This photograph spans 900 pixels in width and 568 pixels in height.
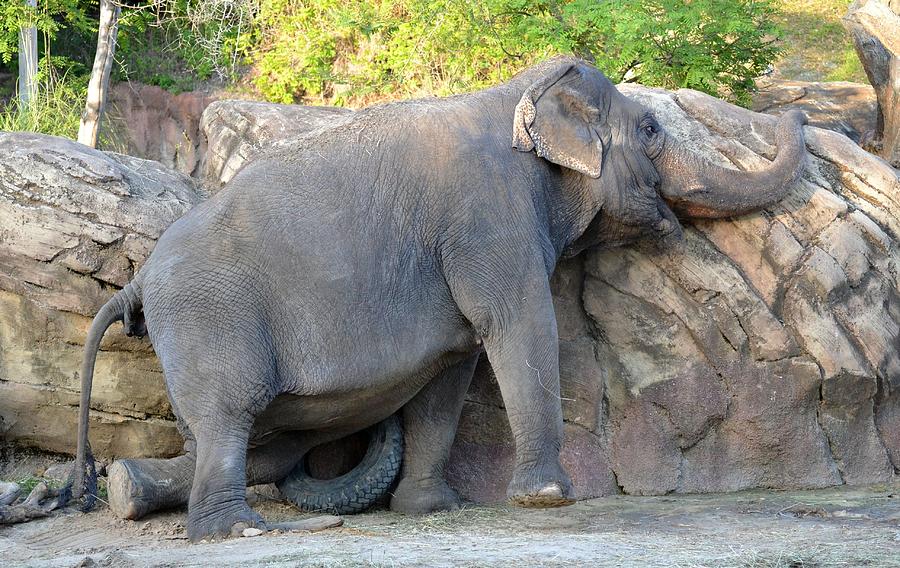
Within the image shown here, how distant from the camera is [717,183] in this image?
7.45 m

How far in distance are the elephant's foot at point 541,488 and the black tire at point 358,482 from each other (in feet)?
3.63

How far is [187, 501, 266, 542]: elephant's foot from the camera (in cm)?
618

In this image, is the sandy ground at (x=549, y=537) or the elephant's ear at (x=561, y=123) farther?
the elephant's ear at (x=561, y=123)

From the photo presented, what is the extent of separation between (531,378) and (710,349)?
1.59 meters

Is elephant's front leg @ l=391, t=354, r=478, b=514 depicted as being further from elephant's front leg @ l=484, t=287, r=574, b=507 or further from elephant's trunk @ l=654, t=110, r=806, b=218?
elephant's trunk @ l=654, t=110, r=806, b=218

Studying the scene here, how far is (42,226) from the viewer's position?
746 cm

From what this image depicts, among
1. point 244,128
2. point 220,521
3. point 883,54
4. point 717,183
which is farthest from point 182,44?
point 220,521

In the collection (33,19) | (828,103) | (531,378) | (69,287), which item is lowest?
(531,378)

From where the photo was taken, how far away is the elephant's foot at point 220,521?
20.3 feet

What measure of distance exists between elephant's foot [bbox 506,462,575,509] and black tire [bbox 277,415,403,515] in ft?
3.63

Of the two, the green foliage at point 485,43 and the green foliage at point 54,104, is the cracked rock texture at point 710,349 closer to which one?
the green foliage at point 485,43

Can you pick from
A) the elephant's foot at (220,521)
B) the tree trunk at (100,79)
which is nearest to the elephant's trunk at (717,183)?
the elephant's foot at (220,521)

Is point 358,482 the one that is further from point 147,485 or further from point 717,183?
point 717,183

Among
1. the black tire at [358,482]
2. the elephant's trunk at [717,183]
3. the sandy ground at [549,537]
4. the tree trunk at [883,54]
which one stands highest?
the tree trunk at [883,54]
